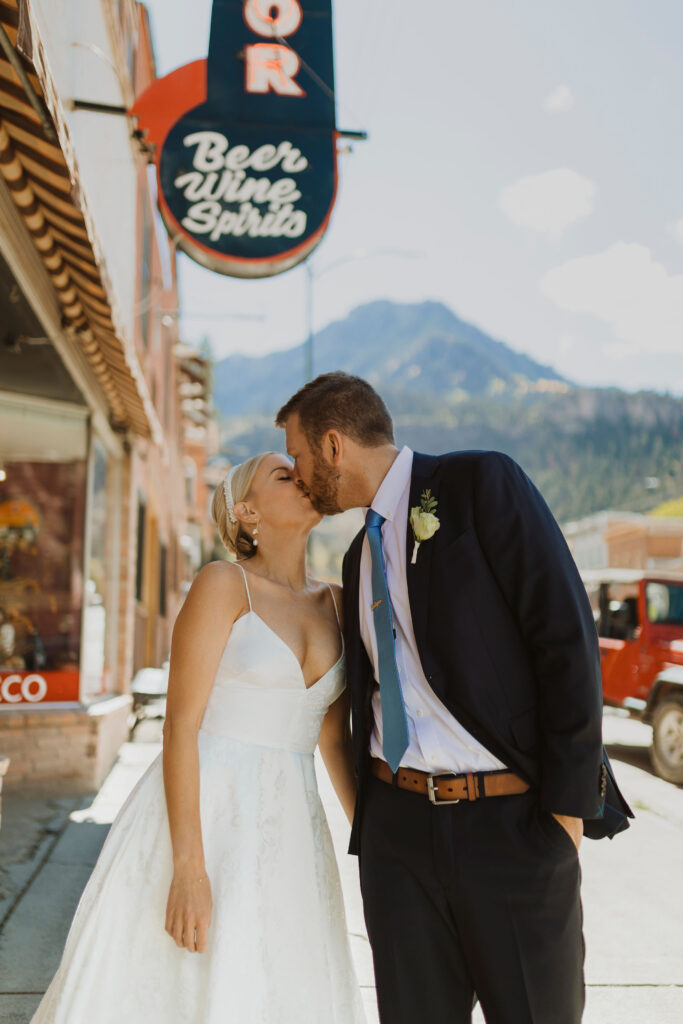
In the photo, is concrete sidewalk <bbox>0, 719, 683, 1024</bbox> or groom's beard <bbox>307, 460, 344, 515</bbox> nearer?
groom's beard <bbox>307, 460, 344, 515</bbox>

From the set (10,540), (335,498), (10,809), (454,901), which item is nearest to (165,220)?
(10,540)

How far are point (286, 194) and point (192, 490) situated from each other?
113 feet

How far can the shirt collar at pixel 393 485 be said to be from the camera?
244cm

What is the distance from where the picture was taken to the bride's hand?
2.34m

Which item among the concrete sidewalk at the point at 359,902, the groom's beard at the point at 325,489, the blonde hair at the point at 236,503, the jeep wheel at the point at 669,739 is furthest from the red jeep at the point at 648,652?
the groom's beard at the point at 325,489

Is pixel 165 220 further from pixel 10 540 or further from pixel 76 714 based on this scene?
pixel 76 714

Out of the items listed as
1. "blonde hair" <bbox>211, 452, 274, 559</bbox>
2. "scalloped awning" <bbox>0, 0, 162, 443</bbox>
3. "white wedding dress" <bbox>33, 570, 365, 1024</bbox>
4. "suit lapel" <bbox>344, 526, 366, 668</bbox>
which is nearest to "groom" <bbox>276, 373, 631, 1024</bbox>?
"suit lapel" <bbox>344, 526, 366, 668</bbox>

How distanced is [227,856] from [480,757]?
0.80 metres

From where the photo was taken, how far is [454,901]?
2156 mm

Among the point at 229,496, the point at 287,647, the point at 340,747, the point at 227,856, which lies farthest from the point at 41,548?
the point at 227,856

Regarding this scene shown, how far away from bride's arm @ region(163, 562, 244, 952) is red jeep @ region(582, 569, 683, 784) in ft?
24.6

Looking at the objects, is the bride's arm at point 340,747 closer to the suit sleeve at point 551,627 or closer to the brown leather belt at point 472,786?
the brown leather belt at point 472,786

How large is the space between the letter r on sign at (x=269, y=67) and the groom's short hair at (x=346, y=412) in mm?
4025

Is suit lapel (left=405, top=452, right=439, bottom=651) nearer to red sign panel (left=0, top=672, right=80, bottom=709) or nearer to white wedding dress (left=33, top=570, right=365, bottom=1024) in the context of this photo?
white wedding dress (left=33, top=570, right=365, bottom=1024)
